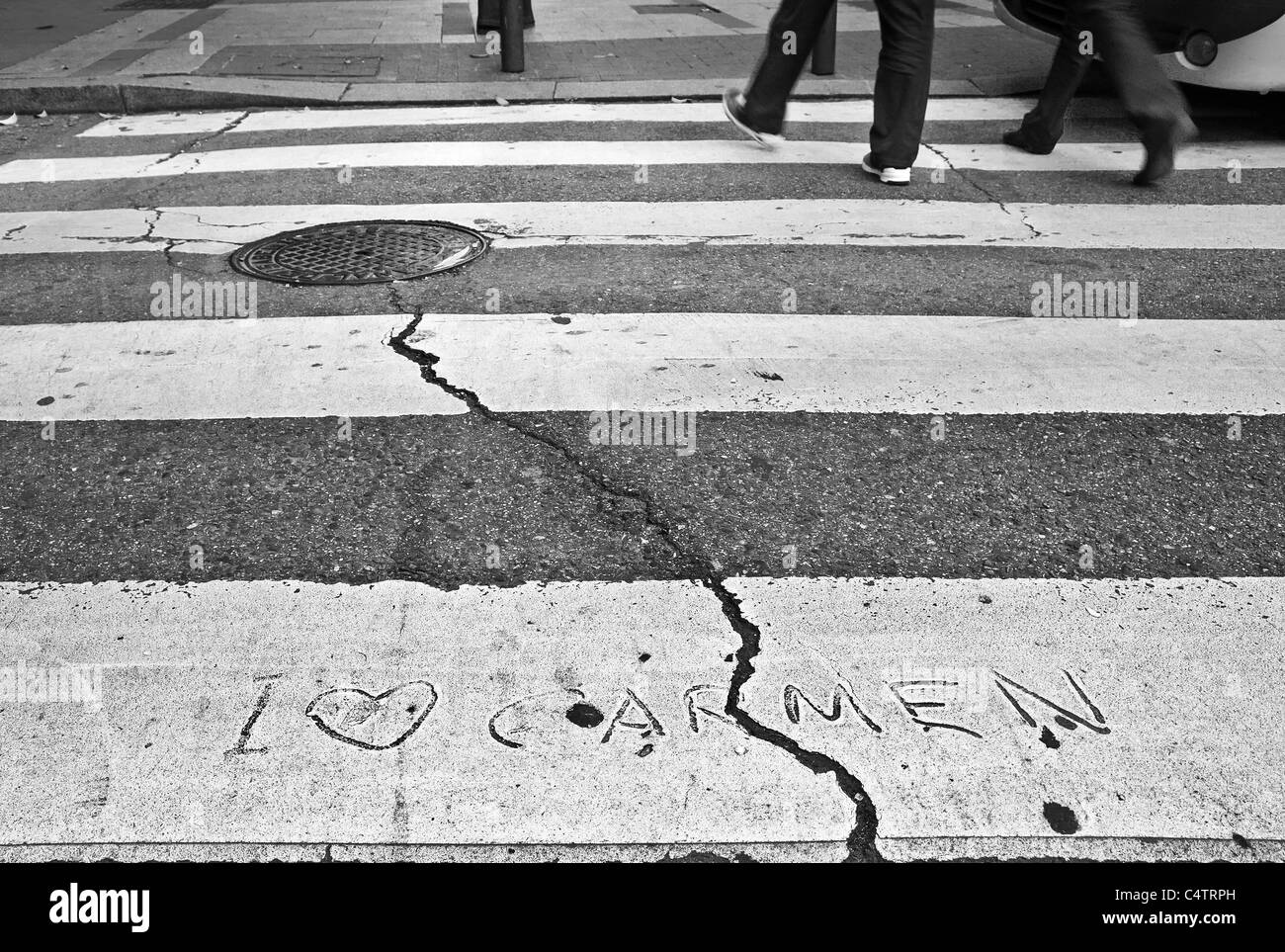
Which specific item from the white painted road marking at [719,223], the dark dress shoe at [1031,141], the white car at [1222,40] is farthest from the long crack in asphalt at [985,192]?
the white car at [1222,40]

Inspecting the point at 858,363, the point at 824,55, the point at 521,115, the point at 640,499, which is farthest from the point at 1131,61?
the point at 521,115

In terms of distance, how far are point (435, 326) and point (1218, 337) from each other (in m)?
2.86

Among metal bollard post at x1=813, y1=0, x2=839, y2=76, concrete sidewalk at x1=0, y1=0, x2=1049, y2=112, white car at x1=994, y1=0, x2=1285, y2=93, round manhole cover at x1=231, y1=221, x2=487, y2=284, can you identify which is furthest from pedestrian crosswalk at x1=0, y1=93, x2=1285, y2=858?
metal bollard post at x1=813, y1=0, x2=839, y2=76

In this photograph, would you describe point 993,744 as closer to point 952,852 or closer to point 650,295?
point 952,852

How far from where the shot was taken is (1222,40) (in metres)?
7.21

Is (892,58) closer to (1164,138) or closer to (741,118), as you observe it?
(741,118)

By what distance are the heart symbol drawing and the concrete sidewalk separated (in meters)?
7.16

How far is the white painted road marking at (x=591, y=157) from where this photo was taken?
7227 mm

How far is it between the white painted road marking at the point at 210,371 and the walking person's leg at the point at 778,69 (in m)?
2.89

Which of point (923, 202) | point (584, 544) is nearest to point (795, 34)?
point (923, 202)

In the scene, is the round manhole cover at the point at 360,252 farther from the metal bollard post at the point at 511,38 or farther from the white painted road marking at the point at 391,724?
the metal bollard post at the point at 511,38

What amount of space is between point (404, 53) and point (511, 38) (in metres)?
1.63

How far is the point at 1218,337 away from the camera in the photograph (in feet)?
15.4

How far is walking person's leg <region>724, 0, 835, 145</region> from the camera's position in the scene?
6543 millimetres
